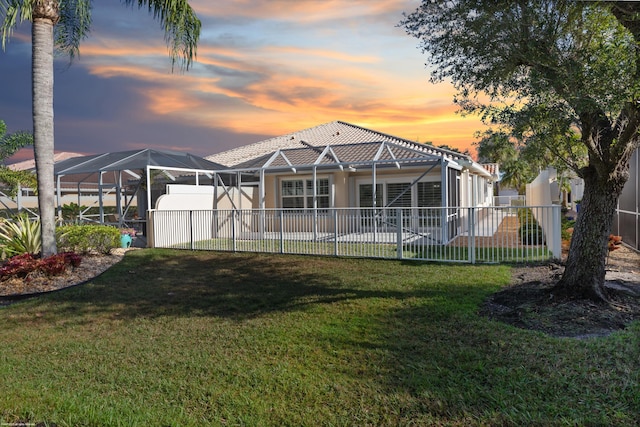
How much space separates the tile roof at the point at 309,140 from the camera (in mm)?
20906

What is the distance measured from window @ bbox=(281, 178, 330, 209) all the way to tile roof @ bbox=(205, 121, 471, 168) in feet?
7.50

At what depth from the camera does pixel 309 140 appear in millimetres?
23281

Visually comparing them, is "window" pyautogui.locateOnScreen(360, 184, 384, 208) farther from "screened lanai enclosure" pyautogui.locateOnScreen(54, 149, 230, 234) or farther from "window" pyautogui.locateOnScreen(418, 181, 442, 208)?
"screened lanai enclosure" pyautogui.locateOnScreen(54, 149, 230, 234)

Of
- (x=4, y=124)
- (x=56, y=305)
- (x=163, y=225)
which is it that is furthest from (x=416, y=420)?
(x=4, y=124)

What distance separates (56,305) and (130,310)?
1580 mm

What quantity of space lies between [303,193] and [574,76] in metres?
13.9

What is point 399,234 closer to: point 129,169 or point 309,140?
point 129,169

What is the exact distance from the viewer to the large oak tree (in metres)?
5.31

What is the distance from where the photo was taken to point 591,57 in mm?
5547

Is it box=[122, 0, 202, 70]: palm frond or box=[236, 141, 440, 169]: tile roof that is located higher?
box=[122, 0, 202, 70]: palm frond

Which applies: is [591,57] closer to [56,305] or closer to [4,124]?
[56,305]

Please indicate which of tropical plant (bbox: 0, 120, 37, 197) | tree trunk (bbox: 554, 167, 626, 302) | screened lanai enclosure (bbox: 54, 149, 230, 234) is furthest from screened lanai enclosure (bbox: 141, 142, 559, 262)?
tropical plant (bbox: 0, 120, 37, 197)

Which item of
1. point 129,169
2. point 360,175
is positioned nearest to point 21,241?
point 129,169

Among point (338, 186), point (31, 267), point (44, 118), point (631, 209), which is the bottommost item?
point (31, 267)
